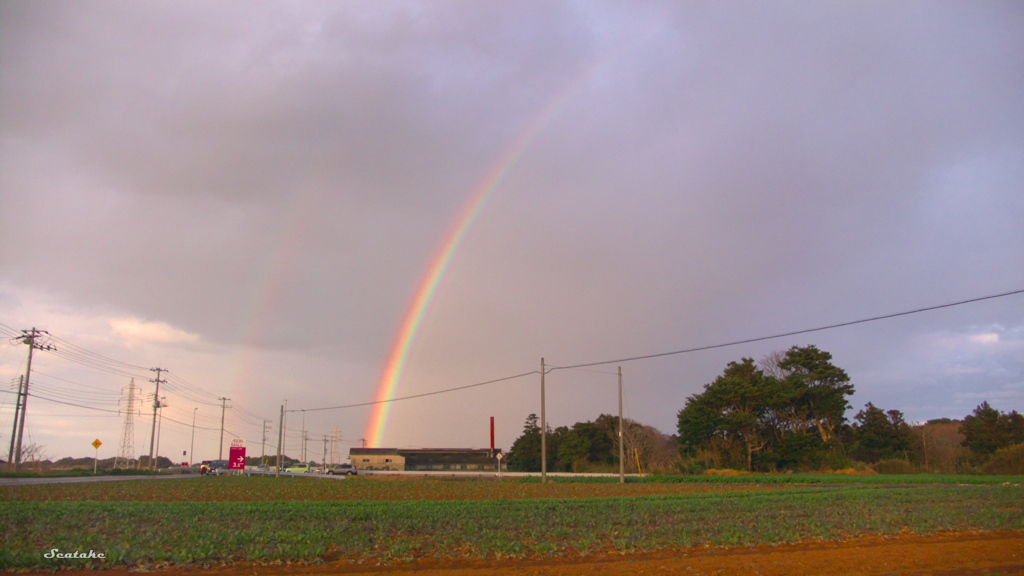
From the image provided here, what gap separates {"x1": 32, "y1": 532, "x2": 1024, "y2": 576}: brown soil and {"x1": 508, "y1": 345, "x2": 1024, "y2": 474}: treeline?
46206mm

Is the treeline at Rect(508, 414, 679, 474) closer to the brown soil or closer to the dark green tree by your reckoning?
the dark green tree

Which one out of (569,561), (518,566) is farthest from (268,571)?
(569,561)

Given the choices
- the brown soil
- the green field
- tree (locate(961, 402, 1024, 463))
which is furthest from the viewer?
tree (locate(961, 402, 1024, 463))

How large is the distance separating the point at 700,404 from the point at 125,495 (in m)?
55.6

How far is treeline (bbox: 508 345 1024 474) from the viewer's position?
62750 millimetres

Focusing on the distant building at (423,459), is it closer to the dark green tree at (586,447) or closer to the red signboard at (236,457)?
the dark green tree at (586,447)

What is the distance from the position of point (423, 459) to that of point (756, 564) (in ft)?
332

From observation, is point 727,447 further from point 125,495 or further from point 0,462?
point 0,462

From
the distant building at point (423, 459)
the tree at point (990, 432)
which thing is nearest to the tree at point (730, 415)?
the tree at point (990, 432)

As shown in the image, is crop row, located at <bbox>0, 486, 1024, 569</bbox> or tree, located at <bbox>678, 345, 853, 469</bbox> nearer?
crop row, located at <bbox>0, 486, 1024, 569</bbox>

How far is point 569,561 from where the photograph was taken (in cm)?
1273

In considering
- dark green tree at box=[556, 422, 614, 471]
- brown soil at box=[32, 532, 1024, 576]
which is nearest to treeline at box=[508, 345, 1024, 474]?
dark green tree at box=[556, 422, 614, 471]

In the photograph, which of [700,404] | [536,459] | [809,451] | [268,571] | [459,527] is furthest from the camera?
[536,459]

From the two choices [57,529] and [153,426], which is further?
[153,426]
